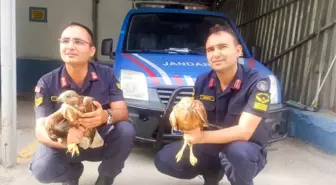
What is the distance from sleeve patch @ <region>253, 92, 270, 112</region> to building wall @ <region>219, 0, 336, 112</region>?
8.83 ft

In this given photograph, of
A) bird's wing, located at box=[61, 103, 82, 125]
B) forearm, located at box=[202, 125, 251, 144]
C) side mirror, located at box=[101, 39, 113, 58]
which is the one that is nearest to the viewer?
bird's wing, located at box=[61, 103, 82, 125]

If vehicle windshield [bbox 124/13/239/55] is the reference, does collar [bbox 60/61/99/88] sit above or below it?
below

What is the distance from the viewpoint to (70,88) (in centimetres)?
280

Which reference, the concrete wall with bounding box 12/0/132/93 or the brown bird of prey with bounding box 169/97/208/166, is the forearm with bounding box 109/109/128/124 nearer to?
the brown bird of prey with bounding box 169/97/208/166

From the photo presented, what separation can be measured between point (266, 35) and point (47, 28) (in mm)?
4515

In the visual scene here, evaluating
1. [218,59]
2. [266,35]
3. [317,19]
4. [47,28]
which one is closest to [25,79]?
[47,28]

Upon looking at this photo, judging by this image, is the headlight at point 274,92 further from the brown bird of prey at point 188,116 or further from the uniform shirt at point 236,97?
the brown bird of prey at point 188,116

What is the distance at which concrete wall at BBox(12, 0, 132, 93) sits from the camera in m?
8.18

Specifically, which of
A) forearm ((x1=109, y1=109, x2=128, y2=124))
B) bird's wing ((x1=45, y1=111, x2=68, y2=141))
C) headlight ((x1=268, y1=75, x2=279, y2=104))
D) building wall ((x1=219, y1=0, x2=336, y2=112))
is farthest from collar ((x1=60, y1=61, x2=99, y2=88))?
building wall ((x1=219, y1=0, x2=336, y2=112))

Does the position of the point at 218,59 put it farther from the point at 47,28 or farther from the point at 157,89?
the point at 47,28

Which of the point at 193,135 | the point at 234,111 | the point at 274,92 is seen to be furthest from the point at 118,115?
the point at 274,92

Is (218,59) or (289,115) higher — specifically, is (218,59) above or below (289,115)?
above

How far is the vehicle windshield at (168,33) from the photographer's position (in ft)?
15.6

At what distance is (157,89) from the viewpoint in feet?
12.5
